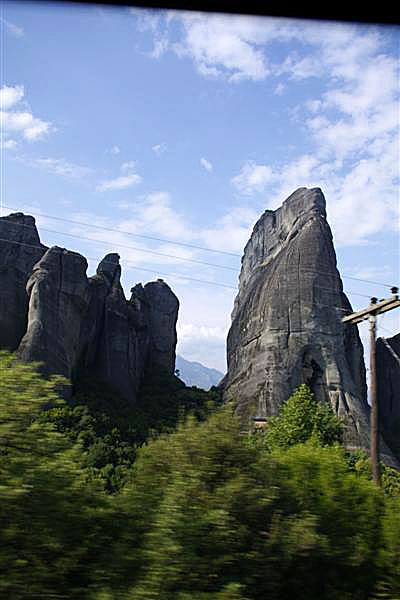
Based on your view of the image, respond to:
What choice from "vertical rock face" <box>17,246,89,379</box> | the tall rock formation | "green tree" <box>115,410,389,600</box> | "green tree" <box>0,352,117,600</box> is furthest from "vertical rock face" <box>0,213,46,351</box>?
"green tree" <box>0,352,117,600</box>

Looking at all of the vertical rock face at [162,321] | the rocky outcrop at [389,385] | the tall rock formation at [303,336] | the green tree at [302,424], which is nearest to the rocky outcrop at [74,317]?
the vertical rock face at [162,321]

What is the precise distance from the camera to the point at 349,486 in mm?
5562

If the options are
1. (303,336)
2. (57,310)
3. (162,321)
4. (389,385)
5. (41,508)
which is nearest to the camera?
(41,508)

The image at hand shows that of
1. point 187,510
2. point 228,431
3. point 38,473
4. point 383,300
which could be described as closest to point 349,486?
point 228,431

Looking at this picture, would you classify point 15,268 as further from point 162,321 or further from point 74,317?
point 162,321

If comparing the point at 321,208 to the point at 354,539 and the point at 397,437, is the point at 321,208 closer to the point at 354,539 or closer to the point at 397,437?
the point at 397,437

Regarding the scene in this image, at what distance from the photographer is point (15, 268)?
141 feet

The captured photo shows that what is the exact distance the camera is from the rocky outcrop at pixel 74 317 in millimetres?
38188

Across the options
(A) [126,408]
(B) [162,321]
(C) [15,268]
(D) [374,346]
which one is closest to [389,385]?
(B) [162,321]

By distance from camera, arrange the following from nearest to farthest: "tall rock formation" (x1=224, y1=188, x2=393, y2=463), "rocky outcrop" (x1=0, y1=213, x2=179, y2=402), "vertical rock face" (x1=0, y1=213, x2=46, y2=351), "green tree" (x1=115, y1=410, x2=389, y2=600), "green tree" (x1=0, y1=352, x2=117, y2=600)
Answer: "green tree" (x1=0, y1=352, x2=117, y2=600) → "green tree" (x1=115, y1=410, x2=389, y2=600) → "rocky outcrop" (x1=0, y1=213, x2=179, y2=402) → "vertical rock face" (x1=0, y1=213, x2=46, y2=351) → "tall rock formation" (x1=224, y1=188, x2=393, y2=463)

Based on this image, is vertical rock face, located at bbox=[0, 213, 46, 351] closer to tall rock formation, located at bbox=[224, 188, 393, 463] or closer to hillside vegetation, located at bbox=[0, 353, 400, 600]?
tall rock formation, located at bbox=[224, 188, 393, 463]

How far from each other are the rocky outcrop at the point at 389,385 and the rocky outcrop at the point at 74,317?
21019 millimetres

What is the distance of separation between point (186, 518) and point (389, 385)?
5375 cm

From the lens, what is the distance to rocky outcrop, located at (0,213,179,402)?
3819 centimetres
